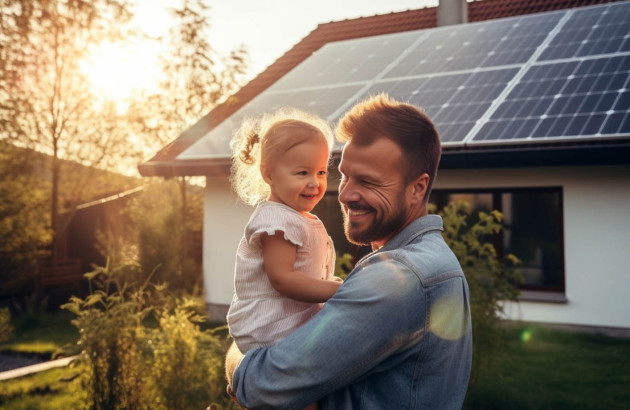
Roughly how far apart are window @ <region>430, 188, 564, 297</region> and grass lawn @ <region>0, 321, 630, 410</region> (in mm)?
1065

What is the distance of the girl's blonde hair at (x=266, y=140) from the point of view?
7.96 ft

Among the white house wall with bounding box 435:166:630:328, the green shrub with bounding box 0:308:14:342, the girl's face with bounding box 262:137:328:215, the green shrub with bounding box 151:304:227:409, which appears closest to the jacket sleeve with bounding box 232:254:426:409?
the girl's face with bounding box 262:137:328:215

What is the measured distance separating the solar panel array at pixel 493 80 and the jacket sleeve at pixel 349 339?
24.7ft

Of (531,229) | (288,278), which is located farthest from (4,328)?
(288,278)

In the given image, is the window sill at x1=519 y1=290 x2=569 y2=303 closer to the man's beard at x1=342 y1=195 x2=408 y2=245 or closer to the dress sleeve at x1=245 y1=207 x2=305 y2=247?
the dress sleeve at x1=245 y1=207 x2=305 y2=247

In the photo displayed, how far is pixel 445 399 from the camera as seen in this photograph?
5.75 feet

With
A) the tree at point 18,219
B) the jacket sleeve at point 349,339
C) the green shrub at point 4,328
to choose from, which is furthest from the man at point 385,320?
the tree at point 18,219

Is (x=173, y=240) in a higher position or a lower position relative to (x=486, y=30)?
lower

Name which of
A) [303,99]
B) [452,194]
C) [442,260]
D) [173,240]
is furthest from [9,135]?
[442,260]

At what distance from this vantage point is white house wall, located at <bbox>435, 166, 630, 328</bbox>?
360 inches

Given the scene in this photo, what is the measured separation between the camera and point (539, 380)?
21.9 ft

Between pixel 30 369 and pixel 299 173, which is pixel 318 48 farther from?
pixel 299 173

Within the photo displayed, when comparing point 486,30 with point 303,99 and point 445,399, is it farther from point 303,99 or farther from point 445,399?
point 445,399

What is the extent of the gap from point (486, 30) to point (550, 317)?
256 inches
